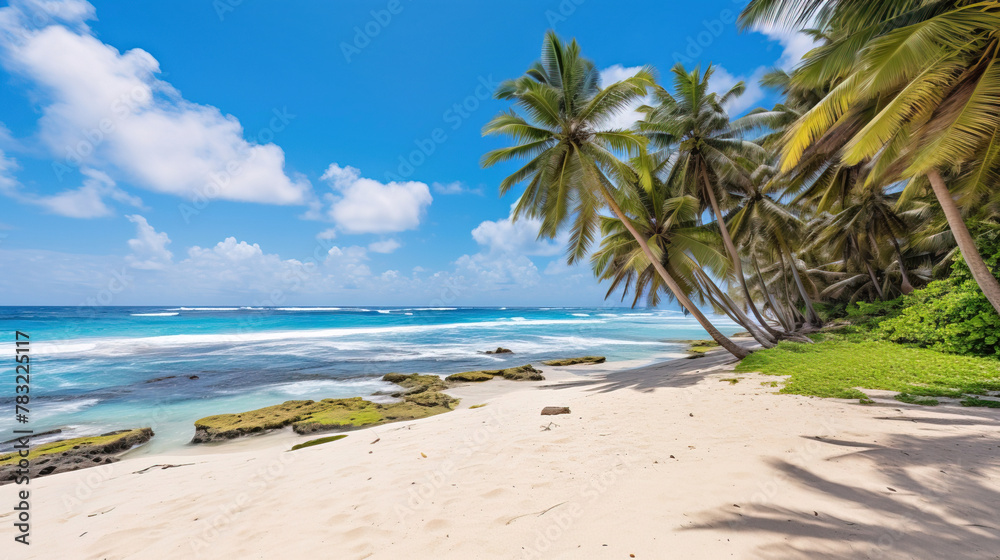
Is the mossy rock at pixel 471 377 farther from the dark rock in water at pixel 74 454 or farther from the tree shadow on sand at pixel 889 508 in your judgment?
the tree shadow on sand at pixel 889 508

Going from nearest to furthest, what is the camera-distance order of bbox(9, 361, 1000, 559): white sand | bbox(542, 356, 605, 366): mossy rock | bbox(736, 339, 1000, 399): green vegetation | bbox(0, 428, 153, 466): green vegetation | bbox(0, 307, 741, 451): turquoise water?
1. bbox(9, 361, 1000, 559): white sand
2. bbox(736, 339, 1000, 399): green vegetation
3. bbox(0, 428, 153, 466): green vegetation
4. bbox(0, 307, 741, 451): turquoise water
5. bbox(542, 356, 605, 366): mossy rock

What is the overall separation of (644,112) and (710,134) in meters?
2.77

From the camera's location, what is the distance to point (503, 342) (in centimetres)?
2669

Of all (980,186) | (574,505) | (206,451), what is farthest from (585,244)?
(206,451)

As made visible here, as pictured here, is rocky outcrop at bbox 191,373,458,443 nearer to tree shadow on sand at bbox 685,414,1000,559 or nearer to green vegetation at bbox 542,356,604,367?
tree shadow on sand at bbox 685,414,1000,559

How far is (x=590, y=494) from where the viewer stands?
3.18 meters

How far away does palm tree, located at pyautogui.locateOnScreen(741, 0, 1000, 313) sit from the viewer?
5223 millimetres

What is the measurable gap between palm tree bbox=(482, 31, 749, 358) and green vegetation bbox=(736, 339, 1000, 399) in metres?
2.28

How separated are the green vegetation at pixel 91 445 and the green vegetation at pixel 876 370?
12718 mm

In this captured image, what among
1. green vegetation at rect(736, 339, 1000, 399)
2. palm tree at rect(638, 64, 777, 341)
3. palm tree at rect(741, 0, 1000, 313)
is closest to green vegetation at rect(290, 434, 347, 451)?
green vegetation at rect(736, 339, 1000, 399)

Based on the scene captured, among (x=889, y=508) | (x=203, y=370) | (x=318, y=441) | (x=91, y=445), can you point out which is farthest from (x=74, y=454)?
(x=889, y=508)

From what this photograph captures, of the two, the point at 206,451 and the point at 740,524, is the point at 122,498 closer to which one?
the point at 206,451

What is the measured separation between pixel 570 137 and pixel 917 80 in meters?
7.26

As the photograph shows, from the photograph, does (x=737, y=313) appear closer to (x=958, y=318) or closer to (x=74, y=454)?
(x=958, y=318)
